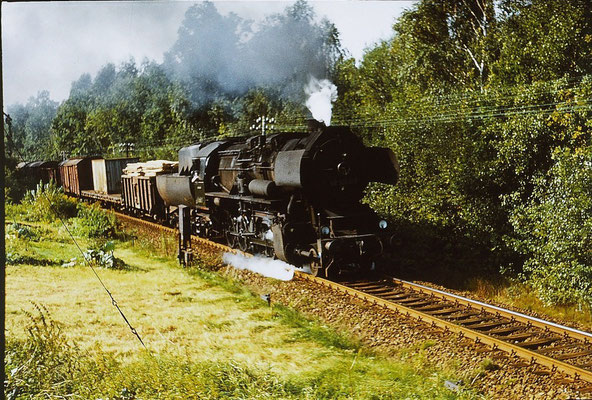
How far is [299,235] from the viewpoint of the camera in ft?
36.9

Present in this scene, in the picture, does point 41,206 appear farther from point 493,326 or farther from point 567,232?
point 567,232

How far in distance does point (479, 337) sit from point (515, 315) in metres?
1.44

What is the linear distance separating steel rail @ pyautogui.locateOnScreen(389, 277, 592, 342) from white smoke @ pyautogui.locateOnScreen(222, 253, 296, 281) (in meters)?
2.60

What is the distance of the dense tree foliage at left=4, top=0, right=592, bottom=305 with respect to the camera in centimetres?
1003

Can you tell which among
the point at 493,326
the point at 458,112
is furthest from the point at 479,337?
the point at 458,112

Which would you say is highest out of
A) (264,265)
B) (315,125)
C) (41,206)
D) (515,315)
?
(315,125)

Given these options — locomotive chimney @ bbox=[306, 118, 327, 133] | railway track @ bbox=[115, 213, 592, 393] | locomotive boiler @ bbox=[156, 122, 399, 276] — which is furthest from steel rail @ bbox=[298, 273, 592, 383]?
locomotive chimney @ bbox=[306, 118, 327, 133]

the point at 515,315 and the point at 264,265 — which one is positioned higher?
the point at 264,265

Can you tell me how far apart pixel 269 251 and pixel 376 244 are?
3.07 m

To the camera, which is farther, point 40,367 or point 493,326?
point 493,326

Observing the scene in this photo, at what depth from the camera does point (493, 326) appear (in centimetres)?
820

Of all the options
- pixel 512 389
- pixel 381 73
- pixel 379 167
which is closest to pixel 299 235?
pixel 379 167

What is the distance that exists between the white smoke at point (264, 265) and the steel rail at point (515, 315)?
2.60 m

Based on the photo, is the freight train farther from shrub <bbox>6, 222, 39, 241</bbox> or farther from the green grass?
shrub <bbox>6, 222, 39, 241</bbox>
